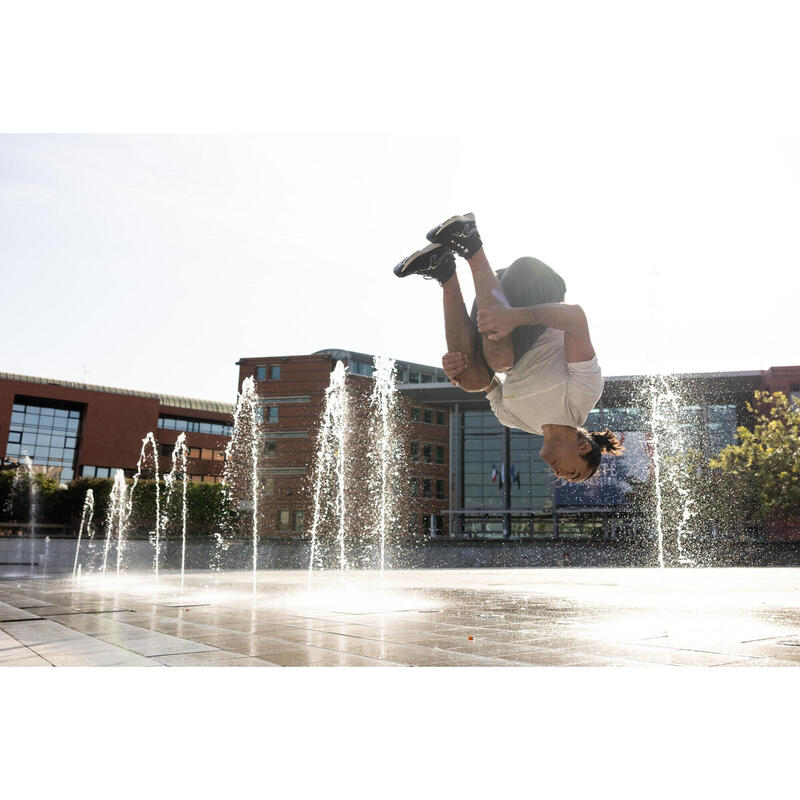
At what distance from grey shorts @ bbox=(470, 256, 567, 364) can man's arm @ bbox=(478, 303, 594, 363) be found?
4.5 inches

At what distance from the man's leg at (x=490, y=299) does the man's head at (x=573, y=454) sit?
0.32m

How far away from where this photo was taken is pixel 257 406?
166 ft

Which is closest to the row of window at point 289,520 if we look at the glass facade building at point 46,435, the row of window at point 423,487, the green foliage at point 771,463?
the row of window at point 423,487

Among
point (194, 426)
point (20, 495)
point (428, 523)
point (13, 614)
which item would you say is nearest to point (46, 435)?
point (20, 495)

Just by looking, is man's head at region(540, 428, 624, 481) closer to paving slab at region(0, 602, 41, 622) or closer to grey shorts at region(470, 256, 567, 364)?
grey shorts at region(470, 256, 567, 364)

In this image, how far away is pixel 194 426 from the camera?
5841 centimetres

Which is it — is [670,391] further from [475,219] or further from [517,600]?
[475,219]

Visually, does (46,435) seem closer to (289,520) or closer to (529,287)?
(289,520)

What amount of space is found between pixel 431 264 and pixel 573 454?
814 mm

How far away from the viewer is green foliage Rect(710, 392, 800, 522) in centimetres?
2309

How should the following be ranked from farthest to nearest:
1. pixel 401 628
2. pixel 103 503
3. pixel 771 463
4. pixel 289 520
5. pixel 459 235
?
pixel 289 520 < pixel 103 503 < pixel 771 463 < pixel 401 628 < pixel 459 235
